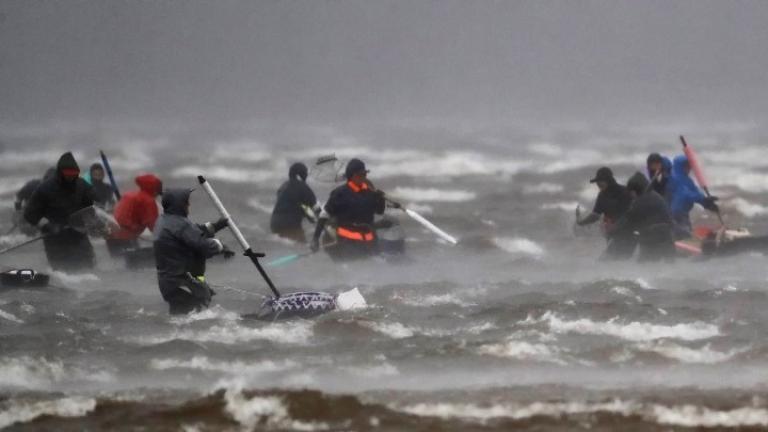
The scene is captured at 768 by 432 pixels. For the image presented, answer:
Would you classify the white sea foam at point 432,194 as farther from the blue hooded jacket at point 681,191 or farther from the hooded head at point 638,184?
the hooded head at point 638,184

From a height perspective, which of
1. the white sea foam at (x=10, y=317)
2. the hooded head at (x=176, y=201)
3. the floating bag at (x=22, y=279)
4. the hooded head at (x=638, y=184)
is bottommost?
the white sea foam at (x=10, y=317)

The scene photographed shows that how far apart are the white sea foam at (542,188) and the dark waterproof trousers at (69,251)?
17327 mm

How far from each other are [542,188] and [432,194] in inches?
112

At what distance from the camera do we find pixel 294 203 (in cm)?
2217

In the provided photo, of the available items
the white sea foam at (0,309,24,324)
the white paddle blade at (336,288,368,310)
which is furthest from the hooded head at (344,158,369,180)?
the white sea foam at (0,309,24,324)

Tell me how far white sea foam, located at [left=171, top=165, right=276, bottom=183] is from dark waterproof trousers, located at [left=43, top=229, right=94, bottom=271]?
20.3 meters

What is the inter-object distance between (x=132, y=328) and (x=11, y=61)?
69487 millimetres

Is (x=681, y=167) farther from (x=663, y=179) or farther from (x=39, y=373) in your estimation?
(x=39, y=373)

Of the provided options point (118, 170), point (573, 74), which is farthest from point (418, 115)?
point (118, 170)

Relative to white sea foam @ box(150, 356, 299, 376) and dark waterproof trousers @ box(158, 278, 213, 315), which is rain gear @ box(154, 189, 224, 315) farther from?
white sea foam @ box(150, 356, 299, 376)

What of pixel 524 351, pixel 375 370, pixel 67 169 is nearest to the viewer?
pixel 375 370

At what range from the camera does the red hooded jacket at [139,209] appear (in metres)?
19.9

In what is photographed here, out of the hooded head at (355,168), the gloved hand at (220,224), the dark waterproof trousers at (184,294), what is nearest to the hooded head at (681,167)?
the hooded head at (355,168)

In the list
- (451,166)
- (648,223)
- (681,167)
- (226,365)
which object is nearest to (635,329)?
(226,365)
